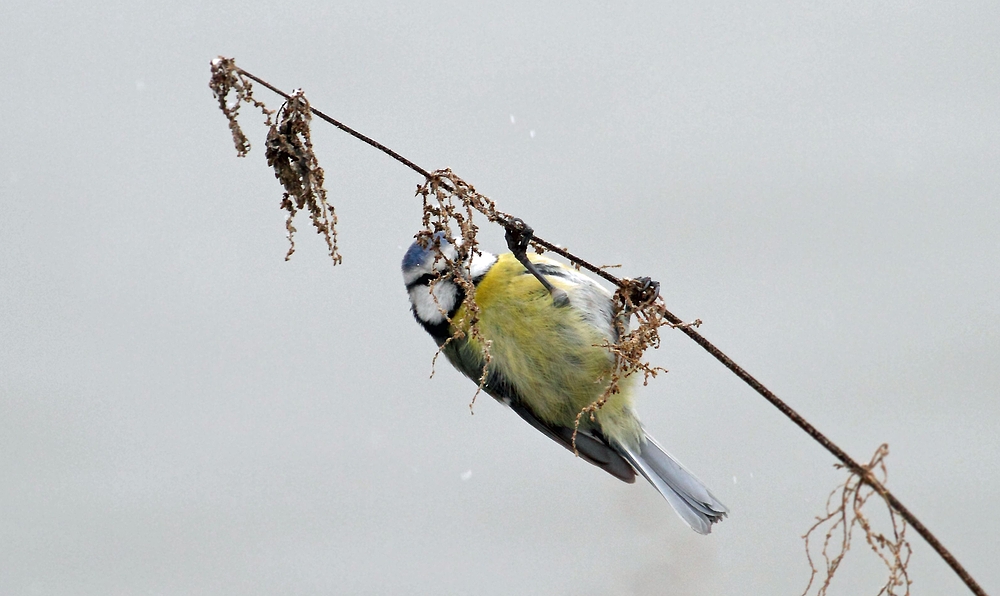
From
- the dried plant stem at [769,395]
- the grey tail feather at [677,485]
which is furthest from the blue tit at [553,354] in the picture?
the dried plant stem at [769,395]

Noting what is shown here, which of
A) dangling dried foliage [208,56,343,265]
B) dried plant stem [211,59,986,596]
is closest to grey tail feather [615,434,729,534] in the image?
dried plant stem [211,59,986,596]

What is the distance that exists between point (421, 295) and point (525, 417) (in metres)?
0.33

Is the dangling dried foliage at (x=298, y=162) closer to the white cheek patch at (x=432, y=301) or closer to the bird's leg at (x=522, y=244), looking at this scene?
the bird's leg at (x=522, y=244)

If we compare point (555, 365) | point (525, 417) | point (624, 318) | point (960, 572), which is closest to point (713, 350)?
point (960, 572)

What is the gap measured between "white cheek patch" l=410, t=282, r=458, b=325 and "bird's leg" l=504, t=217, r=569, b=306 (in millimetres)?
176

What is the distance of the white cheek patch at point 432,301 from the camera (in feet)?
5.01

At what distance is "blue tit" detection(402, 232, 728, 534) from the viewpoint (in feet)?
4.82

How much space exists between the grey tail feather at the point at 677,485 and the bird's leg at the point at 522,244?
1.18ft

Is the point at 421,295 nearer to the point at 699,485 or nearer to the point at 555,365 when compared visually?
the point at 555,365

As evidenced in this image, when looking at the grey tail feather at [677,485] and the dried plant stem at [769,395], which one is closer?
the dried plant stem at [769,395]

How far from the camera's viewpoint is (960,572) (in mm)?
616

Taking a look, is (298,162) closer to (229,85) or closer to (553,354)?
(229,85)

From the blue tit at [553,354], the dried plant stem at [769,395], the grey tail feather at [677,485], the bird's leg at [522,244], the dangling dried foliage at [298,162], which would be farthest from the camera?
the grey tail feather at [677,485]

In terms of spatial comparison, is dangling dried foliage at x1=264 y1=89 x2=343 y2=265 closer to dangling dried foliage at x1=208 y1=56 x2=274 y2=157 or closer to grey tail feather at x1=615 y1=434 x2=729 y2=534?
dangling dried foliage at x1=208 y1=56 x2=274 y2=157
